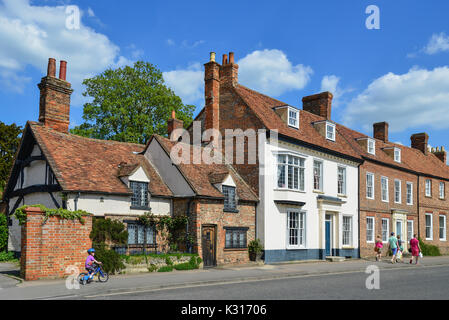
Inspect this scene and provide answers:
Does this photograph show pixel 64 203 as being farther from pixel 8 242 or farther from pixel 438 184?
pixel 438 184

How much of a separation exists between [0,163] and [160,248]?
76.7 ft

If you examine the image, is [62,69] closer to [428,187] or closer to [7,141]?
[7,141]

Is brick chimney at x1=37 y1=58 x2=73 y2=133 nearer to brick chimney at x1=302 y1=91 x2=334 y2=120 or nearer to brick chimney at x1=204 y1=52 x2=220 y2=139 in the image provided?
brick chimney at x1=204 y1=52 x2=220 y2=139

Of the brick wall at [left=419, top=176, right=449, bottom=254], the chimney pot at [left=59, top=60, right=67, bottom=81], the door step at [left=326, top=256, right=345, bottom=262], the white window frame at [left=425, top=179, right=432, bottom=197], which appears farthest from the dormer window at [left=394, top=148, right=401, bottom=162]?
the chimney pot at [left=59, top=60, right=67, bottom=81]

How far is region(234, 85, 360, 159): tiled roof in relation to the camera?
2522 centimetres

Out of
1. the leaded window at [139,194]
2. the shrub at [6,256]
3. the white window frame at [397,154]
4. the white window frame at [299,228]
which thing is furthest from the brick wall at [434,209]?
the shrub at [6,256]

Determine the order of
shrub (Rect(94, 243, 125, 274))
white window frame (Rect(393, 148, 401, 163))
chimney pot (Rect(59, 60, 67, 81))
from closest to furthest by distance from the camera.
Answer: shrub (Rect(94, 243, 125, 274)), chimney pot (Rect(59, 60, 67, 81)), white window frame (Rect(393, 148, 401, 163))

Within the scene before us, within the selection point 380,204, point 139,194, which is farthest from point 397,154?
point 139,194

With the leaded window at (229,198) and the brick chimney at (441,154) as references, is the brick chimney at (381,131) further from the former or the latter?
the leaded window at (229,198)

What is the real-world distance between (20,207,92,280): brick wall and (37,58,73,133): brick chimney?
22.9 feet

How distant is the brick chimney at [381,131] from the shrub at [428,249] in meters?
9.63

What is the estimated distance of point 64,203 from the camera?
1823cm

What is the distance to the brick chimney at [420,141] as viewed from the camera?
44.0 meters

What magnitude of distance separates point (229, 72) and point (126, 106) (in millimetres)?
16926
